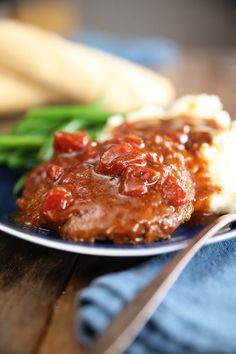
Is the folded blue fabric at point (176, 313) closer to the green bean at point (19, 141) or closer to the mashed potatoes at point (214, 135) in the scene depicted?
the mashed potatoes at point (214, 135)

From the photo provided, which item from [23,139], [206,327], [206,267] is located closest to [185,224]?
[206,267]

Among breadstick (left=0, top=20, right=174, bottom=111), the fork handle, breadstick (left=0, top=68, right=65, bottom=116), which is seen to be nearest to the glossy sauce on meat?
the fork handle

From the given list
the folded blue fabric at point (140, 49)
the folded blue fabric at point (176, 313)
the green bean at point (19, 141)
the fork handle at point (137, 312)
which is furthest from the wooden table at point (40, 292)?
the folded blue fabric at point (140, 49)

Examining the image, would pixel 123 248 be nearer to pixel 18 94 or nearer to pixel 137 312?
pixel 137 312

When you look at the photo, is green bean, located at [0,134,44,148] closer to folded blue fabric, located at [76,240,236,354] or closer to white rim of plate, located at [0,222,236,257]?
white rim of plate, located at [0,222,236,257]

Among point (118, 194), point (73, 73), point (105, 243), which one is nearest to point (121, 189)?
point (118, 194)

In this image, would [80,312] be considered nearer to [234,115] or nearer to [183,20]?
[234,115]

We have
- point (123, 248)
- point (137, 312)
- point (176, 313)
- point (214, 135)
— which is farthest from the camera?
point (214, 135)
